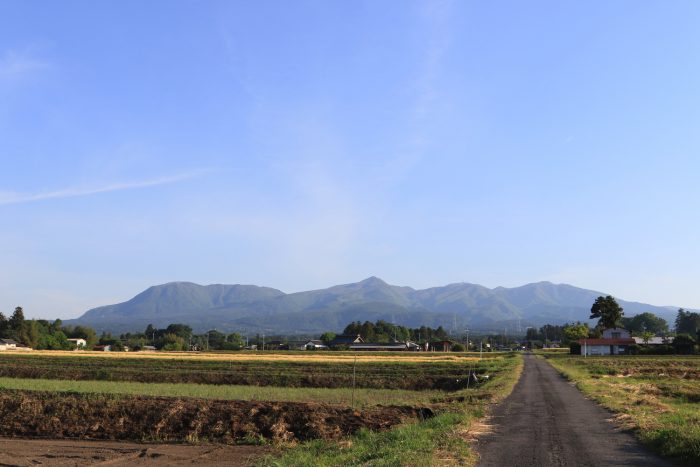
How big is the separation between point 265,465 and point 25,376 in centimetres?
4790

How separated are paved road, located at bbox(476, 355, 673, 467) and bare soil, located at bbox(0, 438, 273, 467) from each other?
6096mm

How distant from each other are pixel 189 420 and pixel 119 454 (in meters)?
4.10

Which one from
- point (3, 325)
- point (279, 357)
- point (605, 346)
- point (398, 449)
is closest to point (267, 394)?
point (398, 449)

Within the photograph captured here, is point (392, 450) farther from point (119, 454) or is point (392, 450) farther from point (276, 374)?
point (276, 374)

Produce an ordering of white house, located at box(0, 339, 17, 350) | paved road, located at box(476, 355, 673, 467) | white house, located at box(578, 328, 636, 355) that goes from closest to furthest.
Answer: paved road, located at box(476, 355, 673, 467) → white house, located at box(578, 328, 636, 355) → white house, located at box(0, 339, 17, 350)

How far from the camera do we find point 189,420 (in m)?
20.5

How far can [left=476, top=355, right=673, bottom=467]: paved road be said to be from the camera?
12.8m

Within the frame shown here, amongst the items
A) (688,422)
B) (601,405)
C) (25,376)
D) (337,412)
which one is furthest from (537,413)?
(25,376)

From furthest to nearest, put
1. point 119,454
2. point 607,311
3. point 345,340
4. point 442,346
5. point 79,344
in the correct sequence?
point 345,340
point 442,346
point 79,344
point 607,311
point 119,454

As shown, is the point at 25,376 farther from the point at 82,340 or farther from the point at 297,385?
the point at 82,340

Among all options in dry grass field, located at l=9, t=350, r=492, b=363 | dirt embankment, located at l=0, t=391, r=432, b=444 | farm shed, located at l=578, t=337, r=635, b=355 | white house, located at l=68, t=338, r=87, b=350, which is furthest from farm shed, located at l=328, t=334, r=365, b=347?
dirt embankment, located at l=0, t=391, r=432, b=444

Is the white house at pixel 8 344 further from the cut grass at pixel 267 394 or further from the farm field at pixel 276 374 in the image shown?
the cut grass at pixel 267 394

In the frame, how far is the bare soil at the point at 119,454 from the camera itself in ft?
50.5

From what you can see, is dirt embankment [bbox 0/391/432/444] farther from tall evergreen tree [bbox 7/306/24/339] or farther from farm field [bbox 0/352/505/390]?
tall evergreen tree [bbox 7/306/24/339]
